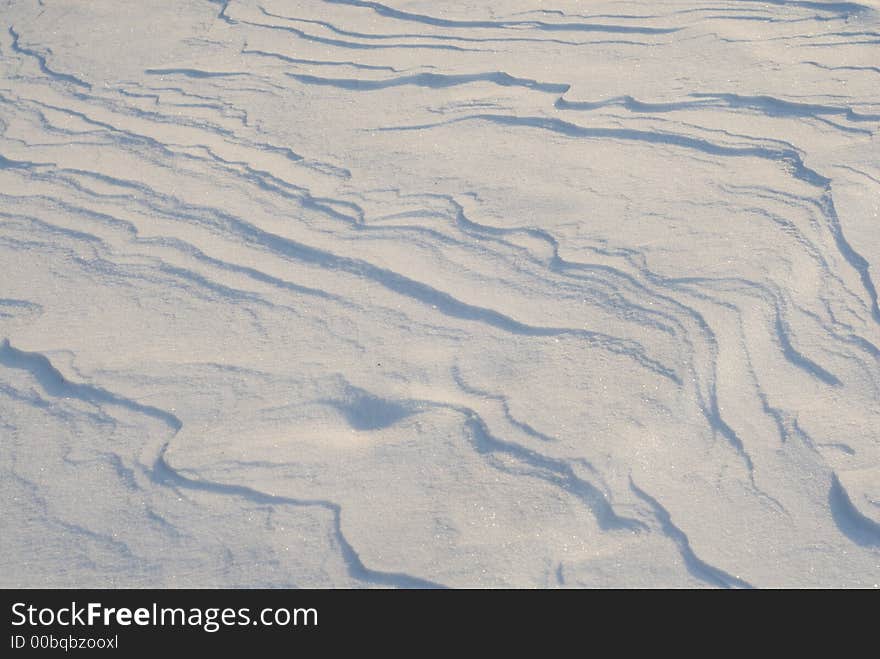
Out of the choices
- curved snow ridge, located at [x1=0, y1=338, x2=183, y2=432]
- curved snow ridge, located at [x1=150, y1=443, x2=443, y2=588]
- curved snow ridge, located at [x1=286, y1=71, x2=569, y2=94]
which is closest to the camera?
curved snow ridge, located at [x1=150, y1=443, x2=443, y2=588]

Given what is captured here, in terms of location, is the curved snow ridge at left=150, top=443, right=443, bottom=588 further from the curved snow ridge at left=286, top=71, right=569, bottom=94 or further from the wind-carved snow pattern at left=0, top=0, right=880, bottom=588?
the curved snow ridge at left=286, top=71, right=569, bottom=94

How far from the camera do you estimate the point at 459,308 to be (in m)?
2.57

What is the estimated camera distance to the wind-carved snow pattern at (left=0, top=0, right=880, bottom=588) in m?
2.08

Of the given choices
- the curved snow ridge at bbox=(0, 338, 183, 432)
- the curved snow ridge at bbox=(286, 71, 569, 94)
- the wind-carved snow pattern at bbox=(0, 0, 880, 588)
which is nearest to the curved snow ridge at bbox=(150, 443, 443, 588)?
the wind-carved snow pattern at bbox=(0, 0, 880, 588)

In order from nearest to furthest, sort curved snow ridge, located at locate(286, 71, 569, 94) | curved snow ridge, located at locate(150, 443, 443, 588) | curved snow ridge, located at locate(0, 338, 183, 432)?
curved snow ridge, located at locate(150, 443, 443, 588), curved snow ridge, located at locate(0, 338, 183, 432), curved snow ridge, located at locate(286, 71, 569, 94)

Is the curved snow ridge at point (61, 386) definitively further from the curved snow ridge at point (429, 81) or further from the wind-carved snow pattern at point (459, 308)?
the curved snow ridge at point (429, 81)

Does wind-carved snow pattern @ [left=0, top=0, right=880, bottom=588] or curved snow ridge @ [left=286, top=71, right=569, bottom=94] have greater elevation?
curved snow ridge @ [left=286, top=71, right=569, bottom=94]

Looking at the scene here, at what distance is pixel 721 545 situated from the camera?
1992 mm

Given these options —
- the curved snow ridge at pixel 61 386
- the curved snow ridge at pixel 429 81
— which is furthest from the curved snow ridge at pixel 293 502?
the curved snow ridge at pixel 429 81

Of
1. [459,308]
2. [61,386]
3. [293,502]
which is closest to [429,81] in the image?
[459,308]

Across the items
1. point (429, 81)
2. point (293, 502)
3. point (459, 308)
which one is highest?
point (429, 81)

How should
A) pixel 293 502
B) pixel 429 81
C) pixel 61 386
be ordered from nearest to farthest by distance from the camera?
1. pixel 293 502
2. pixel 61 386
3. pixel 429 81

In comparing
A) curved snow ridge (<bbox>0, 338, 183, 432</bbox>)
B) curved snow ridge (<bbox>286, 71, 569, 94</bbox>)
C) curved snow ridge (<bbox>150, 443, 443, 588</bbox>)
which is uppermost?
curved snow ridge (<bbox>286, 71, 569, 94</bbox>)

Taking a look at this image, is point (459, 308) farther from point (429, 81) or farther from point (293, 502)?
point (429, 81)
